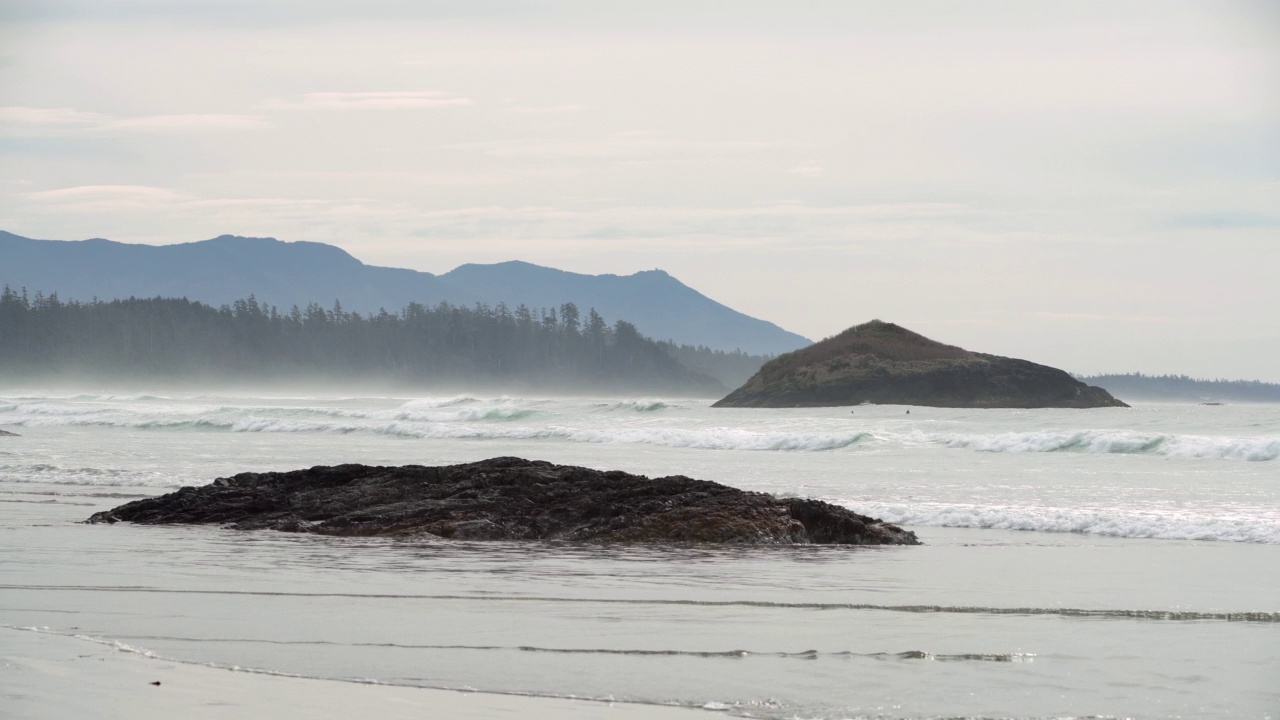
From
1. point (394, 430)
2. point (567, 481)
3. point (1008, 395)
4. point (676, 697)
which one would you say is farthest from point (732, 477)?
point (1008, 395)

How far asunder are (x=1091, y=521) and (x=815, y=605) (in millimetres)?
6915

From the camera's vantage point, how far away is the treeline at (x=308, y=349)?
6880 inches

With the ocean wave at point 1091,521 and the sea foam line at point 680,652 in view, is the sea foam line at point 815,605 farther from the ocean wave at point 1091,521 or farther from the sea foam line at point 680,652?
the ocean wave at point 1091,521

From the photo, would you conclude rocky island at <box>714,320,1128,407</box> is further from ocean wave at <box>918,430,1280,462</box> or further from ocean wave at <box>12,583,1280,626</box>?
ocean wave at <box>12,583,1280,626</box>

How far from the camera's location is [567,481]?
47.7ft

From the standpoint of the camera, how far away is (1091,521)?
14.7m

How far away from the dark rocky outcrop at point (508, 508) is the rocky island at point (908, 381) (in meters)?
61.1

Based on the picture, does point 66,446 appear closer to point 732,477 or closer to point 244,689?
point 732,477

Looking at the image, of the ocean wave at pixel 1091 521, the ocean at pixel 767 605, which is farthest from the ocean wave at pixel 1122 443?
the ocean wave at pixel 1091 521

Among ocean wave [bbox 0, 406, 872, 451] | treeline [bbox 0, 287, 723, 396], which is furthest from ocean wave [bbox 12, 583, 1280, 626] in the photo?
treeline [bbox 0, 287, 723, 396]

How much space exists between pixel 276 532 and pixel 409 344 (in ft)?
602

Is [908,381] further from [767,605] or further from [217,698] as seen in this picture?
[217,698]

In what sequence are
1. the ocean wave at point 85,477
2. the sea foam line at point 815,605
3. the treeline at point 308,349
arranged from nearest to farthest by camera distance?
1. the sea foam line at point 815,605
2. the ocean wave at point 85,477
3. the treeline at point 308,349

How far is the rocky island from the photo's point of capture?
3034 inches
